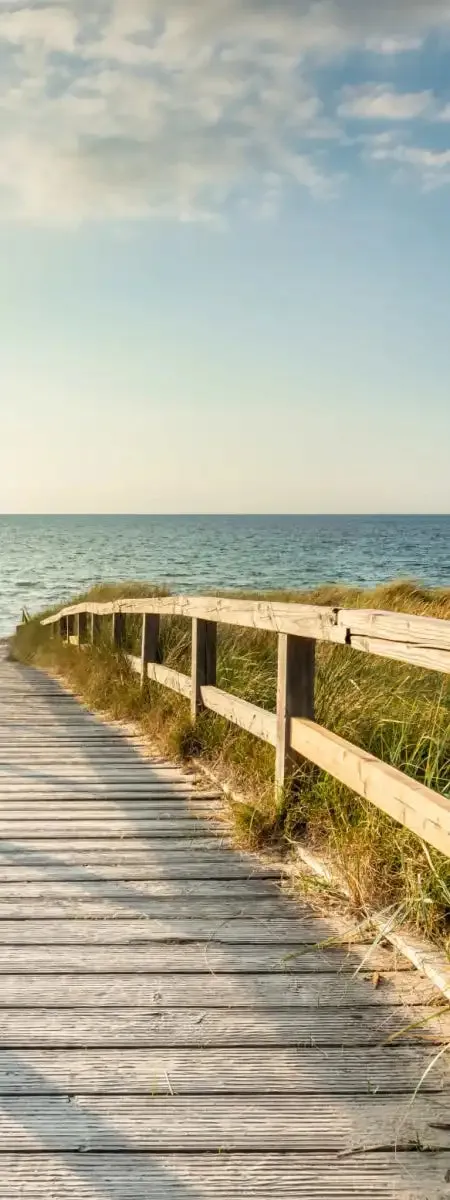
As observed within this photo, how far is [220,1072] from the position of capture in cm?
221

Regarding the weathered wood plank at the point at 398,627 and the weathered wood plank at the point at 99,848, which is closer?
the weathered wood plank at the point at 398,627

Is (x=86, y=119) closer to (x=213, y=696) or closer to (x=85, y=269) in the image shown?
(x=85, y=269)

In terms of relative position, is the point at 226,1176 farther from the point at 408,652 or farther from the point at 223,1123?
the point at 408,652

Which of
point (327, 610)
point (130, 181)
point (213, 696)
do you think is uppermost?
point (130, 181)

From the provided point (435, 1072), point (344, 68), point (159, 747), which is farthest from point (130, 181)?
point (435, 1072)

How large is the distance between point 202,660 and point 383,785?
9.62ft

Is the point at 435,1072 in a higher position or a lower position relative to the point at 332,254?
lower

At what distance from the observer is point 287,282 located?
68.5ft

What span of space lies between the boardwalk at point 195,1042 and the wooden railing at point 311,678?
0.48m

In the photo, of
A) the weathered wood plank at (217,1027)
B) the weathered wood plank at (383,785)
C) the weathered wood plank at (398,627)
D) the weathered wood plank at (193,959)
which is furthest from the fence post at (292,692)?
the weathered wood plank at (217,1027)

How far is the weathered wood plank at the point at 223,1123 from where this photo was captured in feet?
6.33

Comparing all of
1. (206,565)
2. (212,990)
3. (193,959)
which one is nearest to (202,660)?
(193,959)

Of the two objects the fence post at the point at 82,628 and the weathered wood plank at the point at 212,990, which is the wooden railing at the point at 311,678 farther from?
the fence post at the point at 82,628

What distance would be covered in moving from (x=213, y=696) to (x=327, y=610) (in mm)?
1789
